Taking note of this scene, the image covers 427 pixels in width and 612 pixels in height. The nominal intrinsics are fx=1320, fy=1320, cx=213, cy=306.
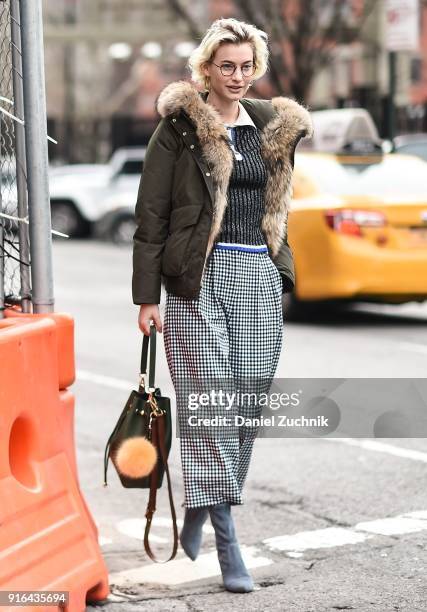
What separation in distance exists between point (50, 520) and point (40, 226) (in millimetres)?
1039

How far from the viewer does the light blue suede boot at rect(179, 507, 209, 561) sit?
4.88 meters

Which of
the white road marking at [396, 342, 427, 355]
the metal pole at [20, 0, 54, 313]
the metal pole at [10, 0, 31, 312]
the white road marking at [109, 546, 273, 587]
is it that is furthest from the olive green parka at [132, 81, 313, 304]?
the white road marking at [396, 342, 427, 355]

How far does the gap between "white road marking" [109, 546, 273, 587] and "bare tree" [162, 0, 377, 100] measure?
20.1m

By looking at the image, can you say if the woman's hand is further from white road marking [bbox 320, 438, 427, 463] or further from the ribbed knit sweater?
white road marking [bbox 320, 438, 427, 463]

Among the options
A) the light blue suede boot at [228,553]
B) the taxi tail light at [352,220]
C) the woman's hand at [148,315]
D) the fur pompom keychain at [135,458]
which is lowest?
the light blue suede boot at [228,553]

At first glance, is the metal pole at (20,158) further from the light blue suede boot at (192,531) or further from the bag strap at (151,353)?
the light blue suede boot at (192,531)

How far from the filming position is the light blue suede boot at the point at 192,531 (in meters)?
4.88

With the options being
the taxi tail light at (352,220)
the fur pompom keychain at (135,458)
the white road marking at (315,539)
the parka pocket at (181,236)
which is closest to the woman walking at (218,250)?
the parka pocket at (181,236)

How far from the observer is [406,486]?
20.5 feet

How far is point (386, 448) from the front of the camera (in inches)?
281

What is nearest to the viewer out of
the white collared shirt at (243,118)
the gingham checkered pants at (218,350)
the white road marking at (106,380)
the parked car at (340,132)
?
the gingham checkered pants at (218,350)

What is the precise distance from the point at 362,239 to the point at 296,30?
15.0 meters

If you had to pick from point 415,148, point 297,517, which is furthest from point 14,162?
point 415,148

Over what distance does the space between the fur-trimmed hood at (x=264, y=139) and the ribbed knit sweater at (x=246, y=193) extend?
0.10 feet
